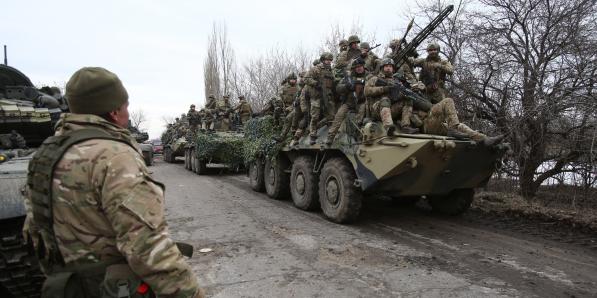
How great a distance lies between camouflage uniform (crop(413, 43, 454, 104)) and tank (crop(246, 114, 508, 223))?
1.38 metres

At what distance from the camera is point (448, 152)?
19.3 feet

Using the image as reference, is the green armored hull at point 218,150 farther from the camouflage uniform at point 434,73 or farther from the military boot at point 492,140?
the military boot at point 492,140

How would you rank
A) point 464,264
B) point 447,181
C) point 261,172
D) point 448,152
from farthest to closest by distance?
point 261,172 → point 447,181 → point 448,152 → point 464,264

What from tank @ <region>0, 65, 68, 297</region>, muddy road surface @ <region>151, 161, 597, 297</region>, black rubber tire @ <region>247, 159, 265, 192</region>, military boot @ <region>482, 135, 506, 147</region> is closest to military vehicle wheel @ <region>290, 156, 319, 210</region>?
muddy road surface @ <region>151, 161, 597, 297</region>

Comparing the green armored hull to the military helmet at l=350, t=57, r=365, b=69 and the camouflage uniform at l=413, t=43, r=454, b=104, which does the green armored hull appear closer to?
the military helmet at l=350, t=57, r=365, b=69

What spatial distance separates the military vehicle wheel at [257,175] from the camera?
1056cm

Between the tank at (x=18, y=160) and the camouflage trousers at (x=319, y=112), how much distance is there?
400 cm

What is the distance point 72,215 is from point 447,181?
552 centimetres

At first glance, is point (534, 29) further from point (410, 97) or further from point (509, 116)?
point (410, 97)

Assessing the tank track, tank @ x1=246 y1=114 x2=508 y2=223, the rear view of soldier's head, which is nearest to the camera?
the rear view of soldier's head

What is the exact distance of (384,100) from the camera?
655cm

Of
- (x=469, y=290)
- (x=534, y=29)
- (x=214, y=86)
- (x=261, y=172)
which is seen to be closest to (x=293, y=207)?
(x=261, y=172)

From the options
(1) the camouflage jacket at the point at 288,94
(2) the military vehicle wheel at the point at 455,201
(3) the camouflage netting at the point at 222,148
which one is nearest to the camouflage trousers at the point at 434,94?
(2) the military vehicle wheel at the point at 455,201

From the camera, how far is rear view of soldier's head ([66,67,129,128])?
1.85m
